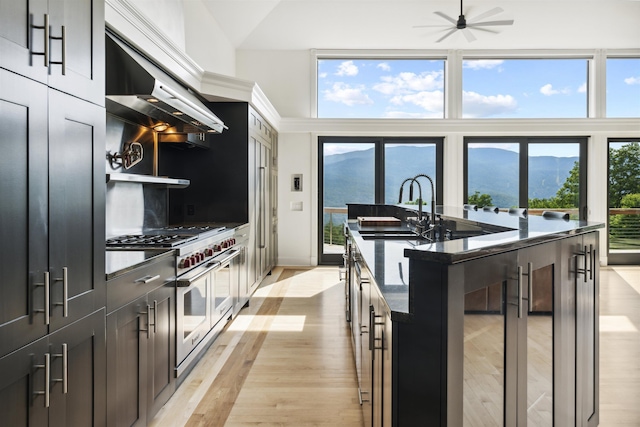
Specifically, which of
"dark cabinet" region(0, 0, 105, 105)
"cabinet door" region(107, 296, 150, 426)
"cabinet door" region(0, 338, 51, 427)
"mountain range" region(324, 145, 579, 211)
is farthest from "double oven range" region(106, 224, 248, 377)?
"mountain range" region(324, 145, 579, 211)

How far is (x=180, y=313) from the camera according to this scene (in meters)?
2.54

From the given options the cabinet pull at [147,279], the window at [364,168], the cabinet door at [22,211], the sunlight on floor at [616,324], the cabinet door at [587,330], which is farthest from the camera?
the window at [364,168]

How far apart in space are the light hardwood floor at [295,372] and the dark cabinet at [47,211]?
1.07 meters

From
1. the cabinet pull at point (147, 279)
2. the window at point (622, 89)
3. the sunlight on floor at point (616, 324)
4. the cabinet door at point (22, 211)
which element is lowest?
the sunlight on floor at point (616, 324)

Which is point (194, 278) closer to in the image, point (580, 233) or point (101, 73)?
point (101, 73)

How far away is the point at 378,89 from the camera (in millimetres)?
7367

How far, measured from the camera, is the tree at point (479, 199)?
727 centimetres

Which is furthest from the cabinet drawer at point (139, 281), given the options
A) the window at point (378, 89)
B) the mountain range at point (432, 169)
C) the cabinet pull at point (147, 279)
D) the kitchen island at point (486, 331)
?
the window at point (378, 89)

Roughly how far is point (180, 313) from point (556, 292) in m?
1.97

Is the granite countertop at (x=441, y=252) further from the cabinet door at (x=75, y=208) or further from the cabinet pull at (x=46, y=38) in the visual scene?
the cabinet pull at (x=46, y=38)

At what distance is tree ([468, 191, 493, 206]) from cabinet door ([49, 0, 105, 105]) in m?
6.58

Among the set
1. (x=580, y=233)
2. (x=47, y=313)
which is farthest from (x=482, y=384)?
(x=47, y=313)

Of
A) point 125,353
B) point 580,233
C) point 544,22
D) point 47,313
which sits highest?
point 544,22

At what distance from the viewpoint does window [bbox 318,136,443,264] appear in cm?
720
